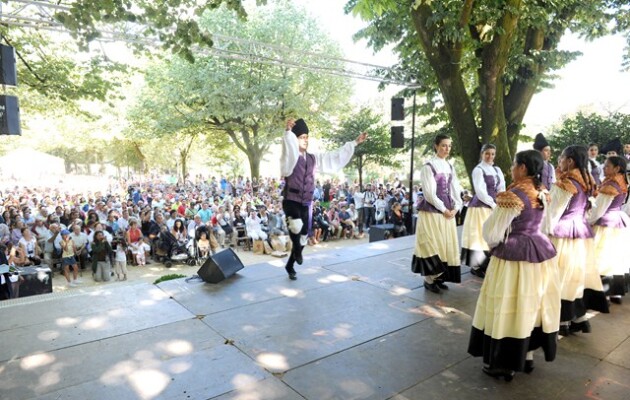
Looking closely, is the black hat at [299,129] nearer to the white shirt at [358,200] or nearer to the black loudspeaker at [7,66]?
the black loudspeaker at [7,66]

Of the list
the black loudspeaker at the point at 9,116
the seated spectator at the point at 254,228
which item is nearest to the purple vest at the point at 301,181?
the black loudspeaker at the point at 9,116

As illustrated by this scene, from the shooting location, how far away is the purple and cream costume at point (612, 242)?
14.9ft

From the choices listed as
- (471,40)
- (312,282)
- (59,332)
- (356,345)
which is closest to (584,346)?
(356,345)

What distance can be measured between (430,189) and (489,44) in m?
3.96

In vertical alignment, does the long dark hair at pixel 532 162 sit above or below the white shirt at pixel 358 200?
above

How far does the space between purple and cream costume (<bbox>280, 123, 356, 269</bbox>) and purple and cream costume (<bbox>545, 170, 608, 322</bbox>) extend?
2.41 metres

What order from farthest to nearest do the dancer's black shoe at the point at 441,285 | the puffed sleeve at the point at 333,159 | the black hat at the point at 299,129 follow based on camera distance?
the puffed sleeve at the point at 333,159, the dancer's black shoe at the point at 441,285, the black hat at the point at 299,129

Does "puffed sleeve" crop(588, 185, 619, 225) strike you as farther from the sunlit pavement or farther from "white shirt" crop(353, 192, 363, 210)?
"white shirt" crop(353, 192, 363, 210)

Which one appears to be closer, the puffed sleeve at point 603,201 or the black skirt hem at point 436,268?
the puffed sleeve at point 603,201

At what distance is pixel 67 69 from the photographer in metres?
A: 12.3

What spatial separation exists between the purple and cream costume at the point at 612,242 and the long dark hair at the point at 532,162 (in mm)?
2135

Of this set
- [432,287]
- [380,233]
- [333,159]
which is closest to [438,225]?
[432,287]

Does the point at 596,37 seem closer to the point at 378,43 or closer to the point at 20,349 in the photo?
the point at 378,43

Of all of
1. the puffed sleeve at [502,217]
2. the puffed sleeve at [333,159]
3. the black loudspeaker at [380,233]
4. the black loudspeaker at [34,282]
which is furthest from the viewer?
the black loudspeaker at [380,233]
